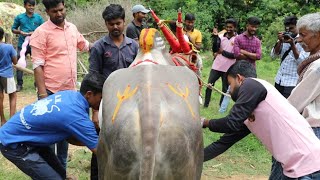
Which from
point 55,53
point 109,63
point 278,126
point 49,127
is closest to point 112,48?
point 109,63

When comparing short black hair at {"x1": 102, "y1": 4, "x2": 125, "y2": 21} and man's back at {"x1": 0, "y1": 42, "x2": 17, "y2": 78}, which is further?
man's back at {"x1": 0, "y1": 42, "x2": 17, "y2": 78}

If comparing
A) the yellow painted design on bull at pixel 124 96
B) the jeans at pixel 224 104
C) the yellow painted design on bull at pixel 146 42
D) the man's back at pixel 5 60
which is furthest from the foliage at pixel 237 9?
the yellow painted design on bull at pixel 124 96

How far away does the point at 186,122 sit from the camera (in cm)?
239

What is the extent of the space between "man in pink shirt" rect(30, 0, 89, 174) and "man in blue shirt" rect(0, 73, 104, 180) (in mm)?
826

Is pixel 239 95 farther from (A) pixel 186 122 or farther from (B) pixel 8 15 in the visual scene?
(B) pixel 8 15

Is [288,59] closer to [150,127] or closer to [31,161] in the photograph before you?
[31,161]

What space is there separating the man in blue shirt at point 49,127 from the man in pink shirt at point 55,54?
826mm

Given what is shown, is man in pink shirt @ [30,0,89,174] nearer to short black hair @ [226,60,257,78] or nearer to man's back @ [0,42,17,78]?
short black hair @ [226,60,257,78]

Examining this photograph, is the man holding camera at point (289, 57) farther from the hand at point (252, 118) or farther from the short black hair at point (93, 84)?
the short black hair at point (93, 84)

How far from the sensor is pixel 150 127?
7.34 feet

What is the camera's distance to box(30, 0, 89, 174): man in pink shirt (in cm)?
406

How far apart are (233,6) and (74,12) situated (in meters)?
5.32

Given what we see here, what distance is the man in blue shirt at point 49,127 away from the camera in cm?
299

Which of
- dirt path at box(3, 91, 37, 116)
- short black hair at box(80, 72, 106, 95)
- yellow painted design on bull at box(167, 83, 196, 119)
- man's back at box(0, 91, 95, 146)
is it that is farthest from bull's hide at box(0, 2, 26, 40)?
yellow painted design on bull at box(167, 83, 196, 119)
